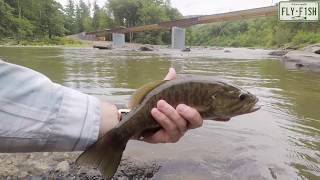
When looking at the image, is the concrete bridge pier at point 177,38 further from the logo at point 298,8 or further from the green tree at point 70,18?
the green tree at point 70,18

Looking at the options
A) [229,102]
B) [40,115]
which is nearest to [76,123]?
[40,115]

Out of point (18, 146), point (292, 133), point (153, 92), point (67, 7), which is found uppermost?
point (67, 7)

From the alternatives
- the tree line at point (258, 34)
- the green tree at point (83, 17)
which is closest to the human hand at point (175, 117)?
the tree line at point (258, 34)

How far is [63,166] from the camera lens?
10.8ft

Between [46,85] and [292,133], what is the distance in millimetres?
3959

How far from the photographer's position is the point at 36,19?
77438mm

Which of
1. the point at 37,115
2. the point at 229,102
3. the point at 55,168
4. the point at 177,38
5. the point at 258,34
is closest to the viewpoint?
the point at 37,115

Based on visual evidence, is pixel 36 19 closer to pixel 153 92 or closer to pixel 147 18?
pixel 147 18

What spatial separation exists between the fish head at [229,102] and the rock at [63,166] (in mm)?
1698

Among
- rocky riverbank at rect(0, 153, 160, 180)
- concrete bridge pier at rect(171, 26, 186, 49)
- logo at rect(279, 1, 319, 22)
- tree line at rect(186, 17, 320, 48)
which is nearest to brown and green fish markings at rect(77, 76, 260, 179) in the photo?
rocky riverbank at rect(0, 153, 160, 180)

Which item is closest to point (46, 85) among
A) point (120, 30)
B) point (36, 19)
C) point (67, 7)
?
point (120, 30)

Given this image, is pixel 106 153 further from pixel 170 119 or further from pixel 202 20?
pixel 202 20

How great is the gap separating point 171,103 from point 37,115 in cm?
66

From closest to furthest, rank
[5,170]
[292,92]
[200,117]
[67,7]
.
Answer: [200,117] → [5,170] → [292,92] → [67,7]
